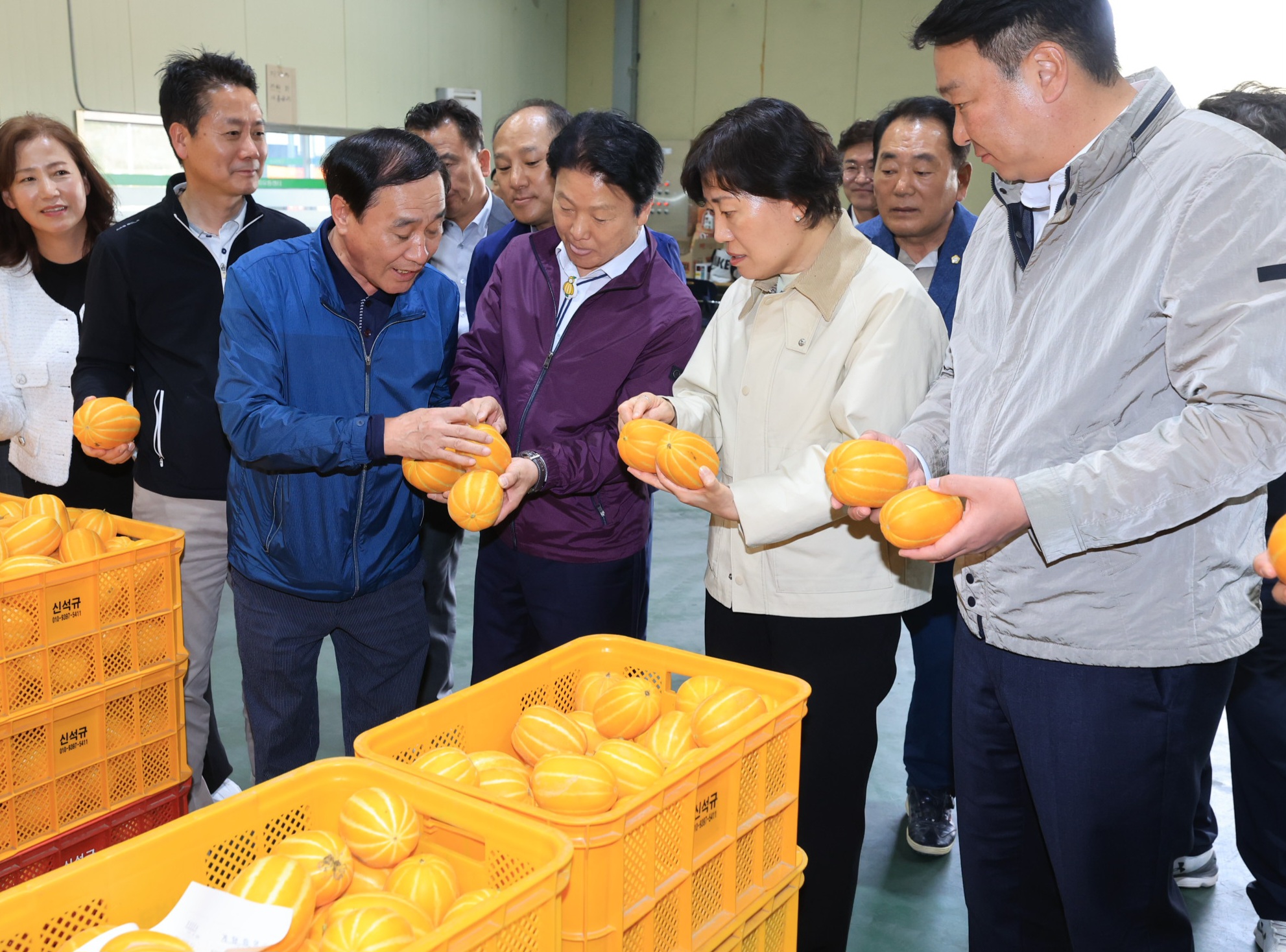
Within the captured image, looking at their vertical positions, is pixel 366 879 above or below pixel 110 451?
below

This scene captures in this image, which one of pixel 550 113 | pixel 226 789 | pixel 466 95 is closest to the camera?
pixel 226 789

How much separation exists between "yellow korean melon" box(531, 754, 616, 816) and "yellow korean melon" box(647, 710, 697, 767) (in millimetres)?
196

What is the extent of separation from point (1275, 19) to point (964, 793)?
8.41m

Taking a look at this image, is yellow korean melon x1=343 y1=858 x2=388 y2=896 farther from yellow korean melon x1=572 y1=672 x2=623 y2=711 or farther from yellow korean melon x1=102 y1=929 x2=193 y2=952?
yellow korean melon x1=572 y1=672 x2=623 y2=711

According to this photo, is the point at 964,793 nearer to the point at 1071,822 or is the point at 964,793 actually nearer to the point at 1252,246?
the point at 1071,822

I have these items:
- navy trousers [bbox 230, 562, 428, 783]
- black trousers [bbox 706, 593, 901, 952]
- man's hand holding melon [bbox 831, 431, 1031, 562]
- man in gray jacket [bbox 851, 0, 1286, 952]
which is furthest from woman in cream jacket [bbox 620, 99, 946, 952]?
navy trousers [bbox 230, 562, 428, 783]

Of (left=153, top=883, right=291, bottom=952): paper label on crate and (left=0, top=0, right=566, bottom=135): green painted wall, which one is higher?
(left=0, top=0, right=566, bottom=135): green painted wall

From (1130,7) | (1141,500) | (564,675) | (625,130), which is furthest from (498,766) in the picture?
(1130,7)

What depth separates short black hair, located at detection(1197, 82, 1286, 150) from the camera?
8.04 feet

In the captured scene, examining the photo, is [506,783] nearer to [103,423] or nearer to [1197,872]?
[103,423]

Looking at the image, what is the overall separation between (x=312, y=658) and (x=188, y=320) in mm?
961

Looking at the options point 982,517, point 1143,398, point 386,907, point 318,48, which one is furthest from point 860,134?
point 318,48

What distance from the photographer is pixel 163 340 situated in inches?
110

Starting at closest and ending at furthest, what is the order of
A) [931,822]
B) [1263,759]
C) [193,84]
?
[1263,759]
[193,84]
[931,822]
